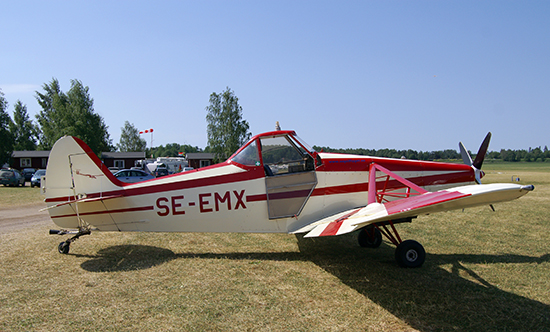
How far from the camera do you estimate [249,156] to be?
599cm

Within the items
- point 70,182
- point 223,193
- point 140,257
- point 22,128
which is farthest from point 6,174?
point 22,128

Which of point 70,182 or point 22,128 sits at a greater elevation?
point 22,128

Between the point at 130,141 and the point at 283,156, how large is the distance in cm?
8132

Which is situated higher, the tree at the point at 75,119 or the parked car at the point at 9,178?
the tree at the point at 75,119

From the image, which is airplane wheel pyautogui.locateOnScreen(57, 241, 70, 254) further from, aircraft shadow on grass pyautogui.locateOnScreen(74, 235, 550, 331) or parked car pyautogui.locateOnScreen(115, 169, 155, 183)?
parked car pyautogui.locateOnScreen(115, 169, 155, 183)

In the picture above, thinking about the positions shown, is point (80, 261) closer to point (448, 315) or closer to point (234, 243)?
point (234, 243)

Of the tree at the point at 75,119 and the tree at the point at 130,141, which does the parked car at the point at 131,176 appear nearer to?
the tree at the point at 75,119

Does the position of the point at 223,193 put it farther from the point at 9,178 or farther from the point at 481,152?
the point at 9,178

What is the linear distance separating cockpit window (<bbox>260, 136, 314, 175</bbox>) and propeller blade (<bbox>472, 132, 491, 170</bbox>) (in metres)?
3.83

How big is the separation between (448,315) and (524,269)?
268 centimetres

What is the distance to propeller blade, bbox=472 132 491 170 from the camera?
22.8ft

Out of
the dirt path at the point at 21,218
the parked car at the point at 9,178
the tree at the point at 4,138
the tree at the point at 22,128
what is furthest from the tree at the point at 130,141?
the dirt path at the point at 21,218

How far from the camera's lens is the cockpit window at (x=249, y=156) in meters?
5.93

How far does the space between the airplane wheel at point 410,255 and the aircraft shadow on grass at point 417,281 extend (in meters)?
0.11
